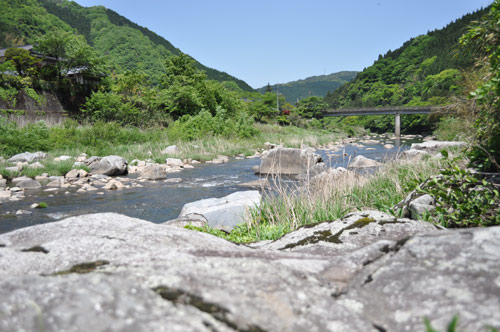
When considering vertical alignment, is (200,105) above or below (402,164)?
above

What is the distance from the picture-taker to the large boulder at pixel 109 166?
14.3m

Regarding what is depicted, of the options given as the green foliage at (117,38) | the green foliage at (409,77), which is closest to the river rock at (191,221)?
the green foliage at (409,77)

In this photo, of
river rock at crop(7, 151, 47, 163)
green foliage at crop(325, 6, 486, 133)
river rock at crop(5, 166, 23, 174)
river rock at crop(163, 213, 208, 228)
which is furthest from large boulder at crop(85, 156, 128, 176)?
green foliage at crop(325, 6, 486, 133)

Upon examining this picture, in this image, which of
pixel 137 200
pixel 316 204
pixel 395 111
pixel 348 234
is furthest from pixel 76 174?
pixel 395 111

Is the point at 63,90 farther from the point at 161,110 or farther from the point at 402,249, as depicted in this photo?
the point at 402,249

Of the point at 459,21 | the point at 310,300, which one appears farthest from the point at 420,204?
the point at 459,21

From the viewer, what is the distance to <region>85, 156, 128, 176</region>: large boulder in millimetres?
14277

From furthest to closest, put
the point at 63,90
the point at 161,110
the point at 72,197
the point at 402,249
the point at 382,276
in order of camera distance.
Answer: the point at 161,110
the point at 63,90
the point at 72,197
the point at 402,249
the point at 382,276

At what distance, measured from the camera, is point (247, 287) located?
1.22 m

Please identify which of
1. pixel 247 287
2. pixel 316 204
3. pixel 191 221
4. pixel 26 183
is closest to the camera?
pixel 247 287

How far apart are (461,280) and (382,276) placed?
259 mm

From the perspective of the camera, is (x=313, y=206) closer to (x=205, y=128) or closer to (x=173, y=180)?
(x=173, y=180)

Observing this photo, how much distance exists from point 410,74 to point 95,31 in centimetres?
8896

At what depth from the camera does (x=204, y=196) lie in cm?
1087
